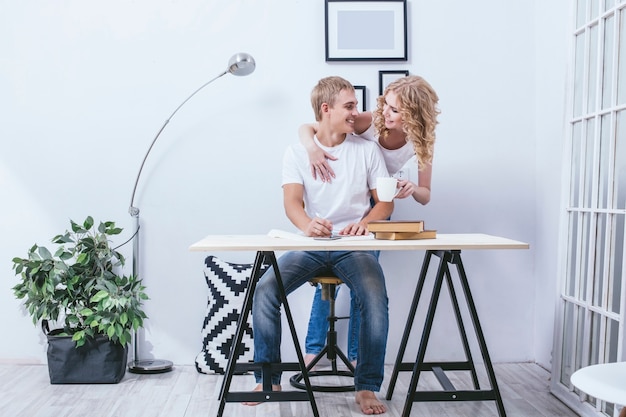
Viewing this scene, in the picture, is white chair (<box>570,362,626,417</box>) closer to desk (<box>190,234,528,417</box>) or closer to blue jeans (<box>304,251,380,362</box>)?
desk (<box>190,234,528,417</box>)

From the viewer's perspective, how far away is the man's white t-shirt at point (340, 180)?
2953 millimetres

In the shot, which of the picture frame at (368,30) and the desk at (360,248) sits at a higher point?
the picture frame at (368,30)

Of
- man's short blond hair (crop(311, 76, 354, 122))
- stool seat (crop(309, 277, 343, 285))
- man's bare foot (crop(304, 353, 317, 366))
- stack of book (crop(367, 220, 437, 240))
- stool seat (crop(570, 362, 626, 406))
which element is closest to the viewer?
stool seat (crop(570, 362, 626, 406))

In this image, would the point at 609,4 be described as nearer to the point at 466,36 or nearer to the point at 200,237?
the point at 466,36

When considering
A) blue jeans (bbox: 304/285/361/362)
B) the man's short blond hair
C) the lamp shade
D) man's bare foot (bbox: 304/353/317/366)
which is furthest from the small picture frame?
man's bare foot (bbox: 304/353/317/366)

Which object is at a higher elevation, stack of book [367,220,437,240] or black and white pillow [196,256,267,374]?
stack of book [367,220,437,240]

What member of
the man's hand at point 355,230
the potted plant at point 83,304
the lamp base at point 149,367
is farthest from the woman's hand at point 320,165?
the lamp base at point 149,367

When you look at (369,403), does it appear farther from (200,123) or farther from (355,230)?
(200,123)

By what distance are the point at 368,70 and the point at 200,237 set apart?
1144 millimetres

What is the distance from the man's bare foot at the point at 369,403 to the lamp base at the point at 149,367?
102 centimetres

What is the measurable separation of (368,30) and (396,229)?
1.37 m

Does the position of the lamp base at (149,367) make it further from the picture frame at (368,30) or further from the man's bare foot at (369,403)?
the picture frame at (368,30)

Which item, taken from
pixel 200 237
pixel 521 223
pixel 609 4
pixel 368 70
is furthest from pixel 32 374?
pixel 609 4

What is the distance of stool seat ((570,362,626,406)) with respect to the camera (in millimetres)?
1459
